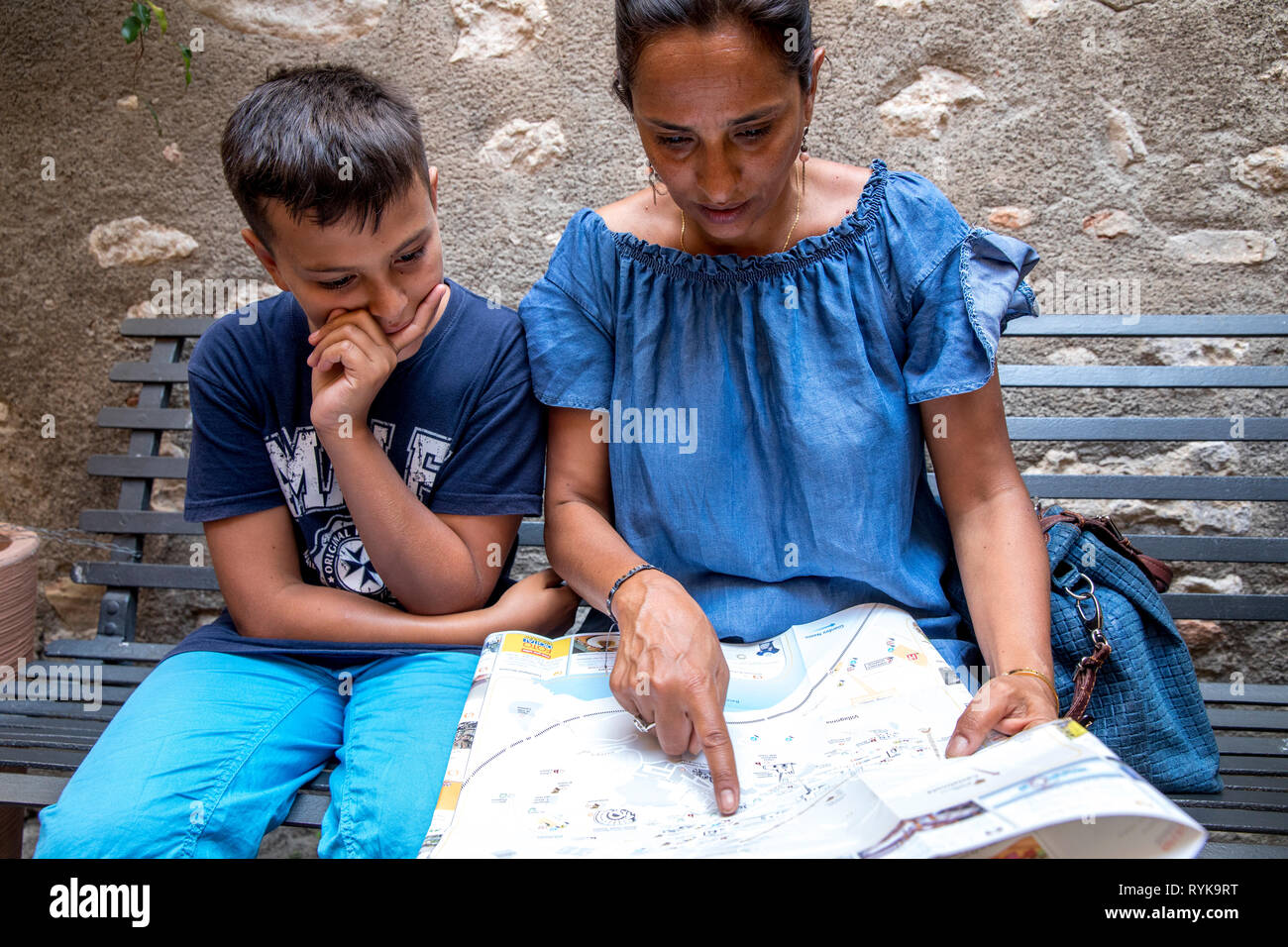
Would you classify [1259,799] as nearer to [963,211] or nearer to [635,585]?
[635,585]

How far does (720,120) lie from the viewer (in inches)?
47.7

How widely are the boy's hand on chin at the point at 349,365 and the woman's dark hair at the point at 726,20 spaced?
51 cm

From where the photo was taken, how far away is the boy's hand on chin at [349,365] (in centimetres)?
136

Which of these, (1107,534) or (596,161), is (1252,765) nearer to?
(1107,534)

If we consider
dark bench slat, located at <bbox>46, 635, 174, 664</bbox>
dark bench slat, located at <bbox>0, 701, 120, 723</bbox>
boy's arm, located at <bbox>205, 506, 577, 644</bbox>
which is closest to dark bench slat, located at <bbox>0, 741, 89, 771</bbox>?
dark bench slat, located at <bbox>0, 701, 120, 723</bbox>

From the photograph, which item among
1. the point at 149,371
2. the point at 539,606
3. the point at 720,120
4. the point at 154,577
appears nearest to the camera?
the point at 720,120

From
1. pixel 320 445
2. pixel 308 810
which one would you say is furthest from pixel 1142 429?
pixel 308 810

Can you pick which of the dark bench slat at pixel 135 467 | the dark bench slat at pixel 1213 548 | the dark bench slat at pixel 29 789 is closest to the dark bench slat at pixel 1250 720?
the dark bench slat at pixel 1213 548

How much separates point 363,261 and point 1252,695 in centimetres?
166

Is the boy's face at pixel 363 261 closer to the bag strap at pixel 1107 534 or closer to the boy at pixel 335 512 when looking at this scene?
the boy at pixel 335 512

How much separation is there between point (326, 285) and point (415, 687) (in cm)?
58

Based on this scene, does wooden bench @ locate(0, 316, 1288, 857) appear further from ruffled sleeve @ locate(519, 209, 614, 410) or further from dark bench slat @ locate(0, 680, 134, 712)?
ruffled sleeve @ locate(519, 209, 614, 410)

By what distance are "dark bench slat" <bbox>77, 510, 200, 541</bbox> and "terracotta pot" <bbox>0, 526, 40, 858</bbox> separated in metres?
0.17

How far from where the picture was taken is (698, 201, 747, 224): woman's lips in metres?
1.30
